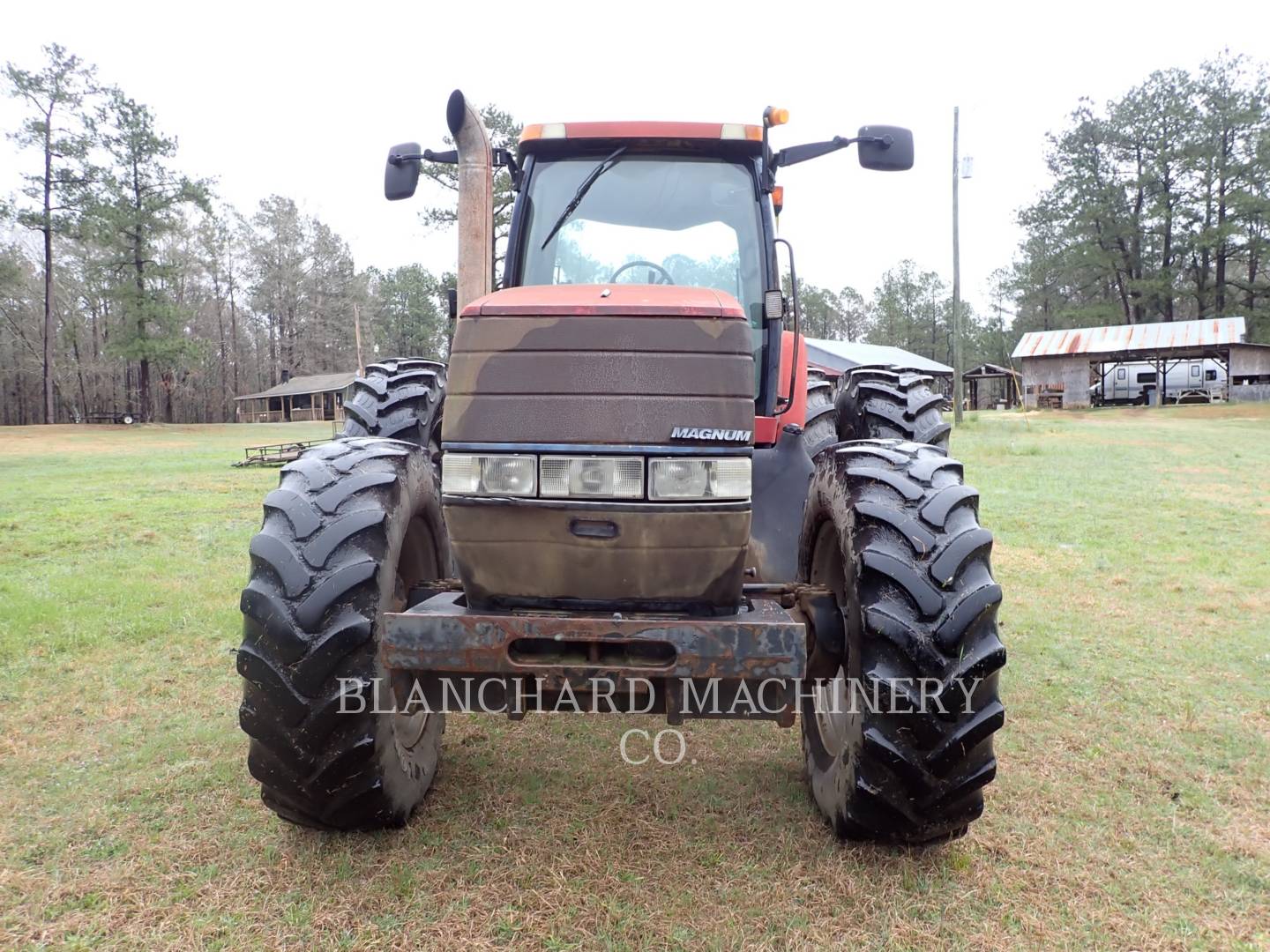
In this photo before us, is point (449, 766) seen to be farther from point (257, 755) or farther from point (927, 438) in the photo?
point (927, 438)

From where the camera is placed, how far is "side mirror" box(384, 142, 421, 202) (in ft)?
11.8

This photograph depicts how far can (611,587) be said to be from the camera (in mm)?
2447

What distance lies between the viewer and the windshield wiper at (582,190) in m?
3.39

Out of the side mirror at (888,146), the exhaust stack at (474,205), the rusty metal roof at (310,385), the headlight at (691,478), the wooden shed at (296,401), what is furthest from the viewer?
the wooden shed at (296,401)

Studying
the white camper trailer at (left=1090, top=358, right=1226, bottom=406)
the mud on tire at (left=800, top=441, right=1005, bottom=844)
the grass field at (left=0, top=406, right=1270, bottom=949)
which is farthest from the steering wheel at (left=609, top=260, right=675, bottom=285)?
the white camper trailer at (left=1090, top=358, right=1226, bottom=406)

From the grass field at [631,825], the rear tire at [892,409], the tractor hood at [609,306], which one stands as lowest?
the grass field at [631,825]

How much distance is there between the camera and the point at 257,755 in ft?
8.73

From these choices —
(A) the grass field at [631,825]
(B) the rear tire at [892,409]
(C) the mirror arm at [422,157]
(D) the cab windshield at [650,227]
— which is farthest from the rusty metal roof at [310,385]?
(D) the cab windshield at [650,227]

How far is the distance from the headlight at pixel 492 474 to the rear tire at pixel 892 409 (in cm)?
243

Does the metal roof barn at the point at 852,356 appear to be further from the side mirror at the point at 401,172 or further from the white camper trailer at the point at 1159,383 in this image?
the side mirror at the point at 401,172

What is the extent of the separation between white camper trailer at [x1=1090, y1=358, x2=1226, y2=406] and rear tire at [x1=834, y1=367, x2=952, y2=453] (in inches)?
1595

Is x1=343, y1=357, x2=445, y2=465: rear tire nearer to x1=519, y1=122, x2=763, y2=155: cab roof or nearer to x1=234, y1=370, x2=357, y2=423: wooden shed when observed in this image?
x1=519, y1=122, x2=763, y2=155: cab roof

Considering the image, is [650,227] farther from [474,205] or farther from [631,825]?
[631,825]

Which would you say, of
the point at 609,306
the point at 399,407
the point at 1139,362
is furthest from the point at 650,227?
the point at 1139,362
